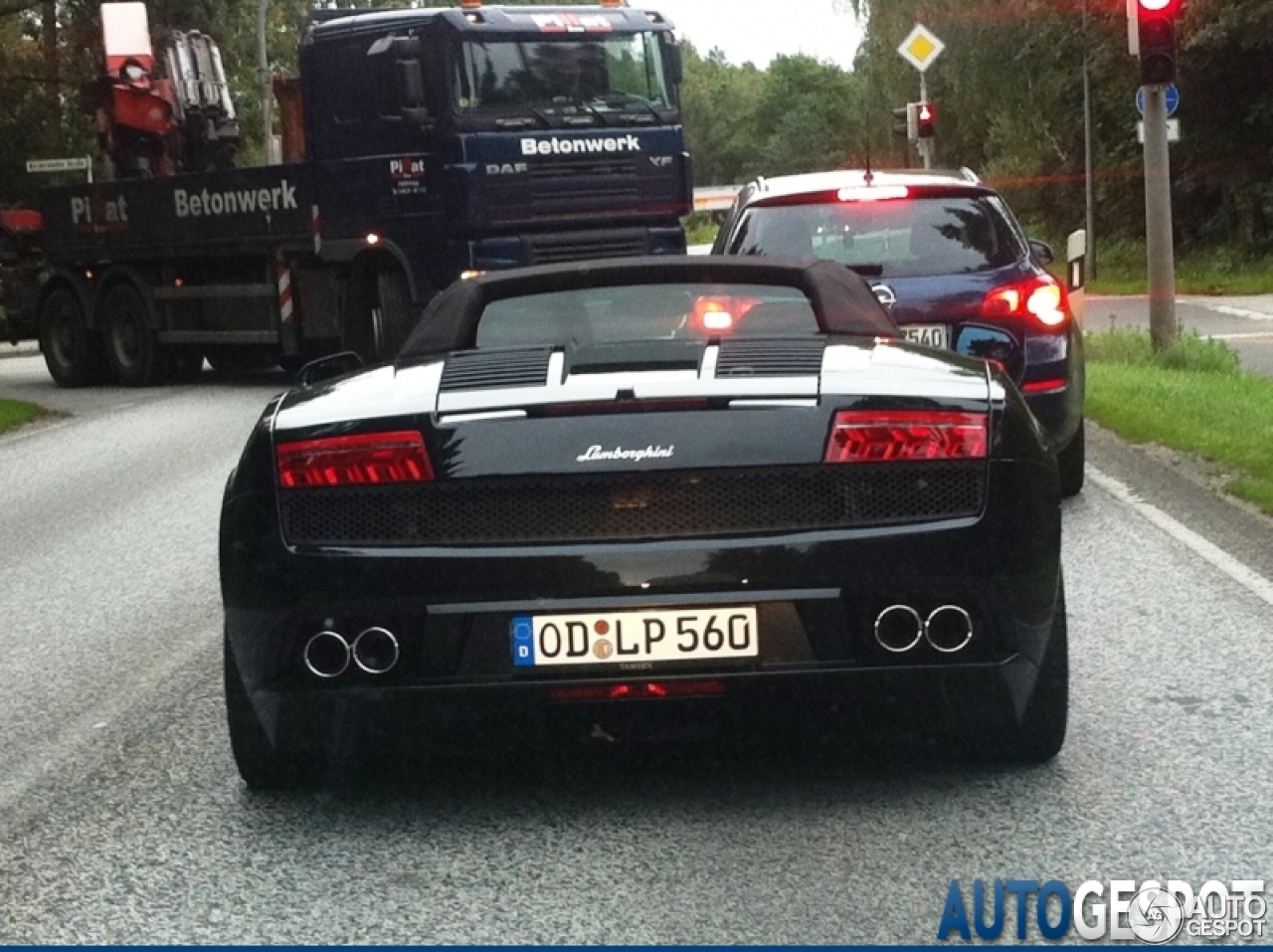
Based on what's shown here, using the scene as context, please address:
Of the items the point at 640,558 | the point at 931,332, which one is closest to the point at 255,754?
the point at 640,558

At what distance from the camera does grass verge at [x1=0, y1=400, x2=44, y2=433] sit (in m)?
21.4

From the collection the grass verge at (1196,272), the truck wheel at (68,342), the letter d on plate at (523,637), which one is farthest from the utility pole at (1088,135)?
the letter d on plate at (523,637)

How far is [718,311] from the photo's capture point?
27.6 ft

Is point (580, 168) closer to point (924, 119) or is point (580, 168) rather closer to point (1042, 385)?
point (1042, 385)

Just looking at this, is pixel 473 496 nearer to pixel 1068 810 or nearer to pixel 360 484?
pixel 360 484

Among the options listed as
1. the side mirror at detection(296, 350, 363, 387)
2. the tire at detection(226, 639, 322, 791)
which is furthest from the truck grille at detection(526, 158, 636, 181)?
the tire at detection(226, 639, 322, 791)

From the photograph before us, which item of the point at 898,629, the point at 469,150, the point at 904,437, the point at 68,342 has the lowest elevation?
the point at 68,342

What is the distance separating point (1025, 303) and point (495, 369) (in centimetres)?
545

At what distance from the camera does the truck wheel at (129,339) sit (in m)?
25.2

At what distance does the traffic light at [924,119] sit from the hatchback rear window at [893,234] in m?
25.6

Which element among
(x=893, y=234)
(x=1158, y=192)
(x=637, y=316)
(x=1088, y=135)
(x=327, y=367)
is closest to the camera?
(x=327, y=367)

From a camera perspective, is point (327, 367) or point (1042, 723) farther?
point (327, 367)

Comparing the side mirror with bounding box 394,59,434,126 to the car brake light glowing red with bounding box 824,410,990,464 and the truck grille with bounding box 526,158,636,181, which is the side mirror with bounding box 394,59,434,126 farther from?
the car brake light glowing red with bounding box 824,410,990,464

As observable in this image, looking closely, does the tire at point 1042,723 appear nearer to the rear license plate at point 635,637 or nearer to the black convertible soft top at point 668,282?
the rear license plate at point 635,637
